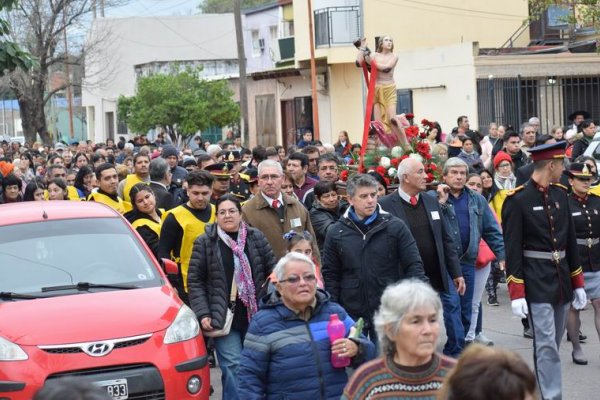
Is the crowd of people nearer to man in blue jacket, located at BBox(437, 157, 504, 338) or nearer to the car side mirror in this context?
man in blue jacket, located at BBox(437, 157, 504, 338)

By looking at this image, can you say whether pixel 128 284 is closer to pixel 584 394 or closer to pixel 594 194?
pixel 584 394

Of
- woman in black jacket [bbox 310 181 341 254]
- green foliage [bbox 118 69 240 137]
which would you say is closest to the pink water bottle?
woman in black jacket [bbox 310 181 341 254]

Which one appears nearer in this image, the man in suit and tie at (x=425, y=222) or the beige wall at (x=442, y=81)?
the man in suit and tie at (x=425, y=222)

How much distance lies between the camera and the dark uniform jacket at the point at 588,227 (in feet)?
37.3

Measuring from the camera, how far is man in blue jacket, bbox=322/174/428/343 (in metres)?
8.62

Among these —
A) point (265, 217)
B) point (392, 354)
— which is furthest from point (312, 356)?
point (265, 217)

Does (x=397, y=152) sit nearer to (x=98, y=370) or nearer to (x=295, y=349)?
(x=98, y=370)

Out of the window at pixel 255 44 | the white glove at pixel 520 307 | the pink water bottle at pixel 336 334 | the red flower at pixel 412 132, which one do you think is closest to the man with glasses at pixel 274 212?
the white glove at pixel 520 307

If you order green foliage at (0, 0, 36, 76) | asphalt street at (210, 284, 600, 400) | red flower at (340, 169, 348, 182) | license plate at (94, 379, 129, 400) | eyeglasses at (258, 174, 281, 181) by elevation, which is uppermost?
green foliage at (0, 0, 36, 76)

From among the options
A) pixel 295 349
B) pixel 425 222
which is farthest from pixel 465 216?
pixel 295 349

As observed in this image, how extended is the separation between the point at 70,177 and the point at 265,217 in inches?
353

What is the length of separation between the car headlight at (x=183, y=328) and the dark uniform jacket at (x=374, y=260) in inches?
45.6

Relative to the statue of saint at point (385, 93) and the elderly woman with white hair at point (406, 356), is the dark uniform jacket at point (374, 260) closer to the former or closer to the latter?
the elderly woman with white hair at point (406, 356)

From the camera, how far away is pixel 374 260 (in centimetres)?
862
